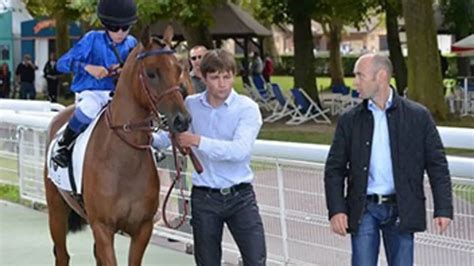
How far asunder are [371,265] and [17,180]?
923 cm

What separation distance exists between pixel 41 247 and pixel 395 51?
2541 centimetres

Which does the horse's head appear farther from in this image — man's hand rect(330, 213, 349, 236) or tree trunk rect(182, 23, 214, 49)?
tree trunk rect(182, 23, 214, 49)

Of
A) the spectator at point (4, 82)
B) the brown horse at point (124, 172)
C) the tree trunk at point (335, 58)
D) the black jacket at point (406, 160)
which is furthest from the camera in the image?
the tree trunk at point (335, 58)

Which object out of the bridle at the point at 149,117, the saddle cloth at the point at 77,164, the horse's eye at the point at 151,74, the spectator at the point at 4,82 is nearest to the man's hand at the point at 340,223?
the bridle at the point at 149,117

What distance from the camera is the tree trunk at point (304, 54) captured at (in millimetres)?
30547

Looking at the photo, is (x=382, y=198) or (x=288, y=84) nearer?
(x=382, y=198)

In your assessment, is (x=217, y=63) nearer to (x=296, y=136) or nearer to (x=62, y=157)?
(x=62, y=157)

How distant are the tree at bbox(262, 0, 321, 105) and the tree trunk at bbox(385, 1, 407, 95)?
3.18m

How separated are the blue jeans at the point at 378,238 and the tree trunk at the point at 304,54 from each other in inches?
971

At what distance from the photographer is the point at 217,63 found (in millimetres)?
5902

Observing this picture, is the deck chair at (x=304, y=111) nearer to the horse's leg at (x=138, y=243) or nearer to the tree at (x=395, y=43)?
the tree at (x=395, y=43)

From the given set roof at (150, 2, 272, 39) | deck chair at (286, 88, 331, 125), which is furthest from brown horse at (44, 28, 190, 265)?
roof at (150, 2, 272, 39)

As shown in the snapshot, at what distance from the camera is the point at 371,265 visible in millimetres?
5809

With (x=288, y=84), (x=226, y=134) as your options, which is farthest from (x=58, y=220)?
(x=288, y=84)
